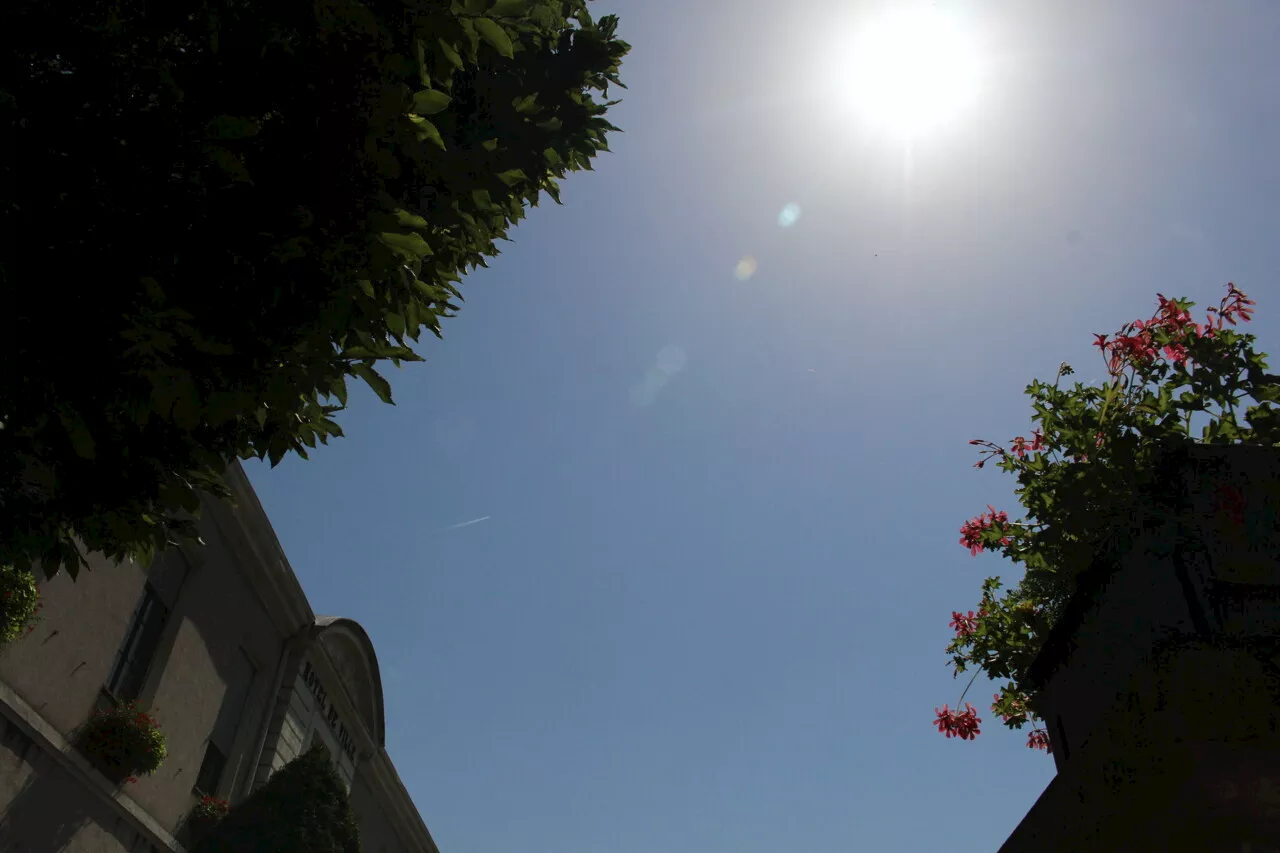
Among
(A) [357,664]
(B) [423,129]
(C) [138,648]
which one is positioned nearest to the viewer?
(B) [423,129]

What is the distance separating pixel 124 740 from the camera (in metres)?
10.5

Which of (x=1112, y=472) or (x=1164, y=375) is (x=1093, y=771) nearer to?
(x=1112, y=472)

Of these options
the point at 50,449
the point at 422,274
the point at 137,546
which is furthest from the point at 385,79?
the point at 137,546

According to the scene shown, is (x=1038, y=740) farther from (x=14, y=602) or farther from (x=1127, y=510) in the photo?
(x=14, y=602)

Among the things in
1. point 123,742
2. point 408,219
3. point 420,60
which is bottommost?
point 123,742

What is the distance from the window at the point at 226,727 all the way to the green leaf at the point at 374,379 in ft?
37.5

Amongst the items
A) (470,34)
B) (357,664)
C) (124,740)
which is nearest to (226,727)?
(124,740)

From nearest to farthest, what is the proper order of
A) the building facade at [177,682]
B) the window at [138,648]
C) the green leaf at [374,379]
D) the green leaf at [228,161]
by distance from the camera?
the green leaf at [228,161], the green leaf at [374,379], the building facade at [177,682], the window at [138,648]

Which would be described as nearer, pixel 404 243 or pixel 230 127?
pixel 230 127

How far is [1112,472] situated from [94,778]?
1262 cm

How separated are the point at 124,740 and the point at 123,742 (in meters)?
0.03

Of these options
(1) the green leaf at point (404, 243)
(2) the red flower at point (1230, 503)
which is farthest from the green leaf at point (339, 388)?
(2) the red flower at point (1230, 503)

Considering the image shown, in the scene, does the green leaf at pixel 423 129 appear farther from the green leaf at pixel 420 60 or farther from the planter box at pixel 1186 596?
the planter box at pixel 1186 596

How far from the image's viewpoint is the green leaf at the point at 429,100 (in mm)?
3879
